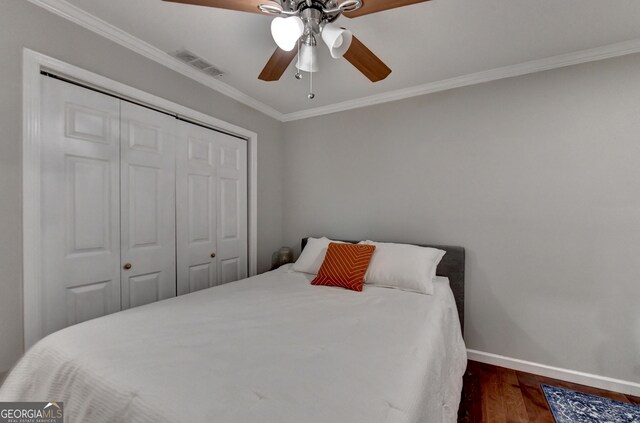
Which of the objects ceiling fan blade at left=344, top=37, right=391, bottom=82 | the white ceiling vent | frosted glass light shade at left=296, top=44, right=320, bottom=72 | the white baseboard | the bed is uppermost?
the white ceiling vent

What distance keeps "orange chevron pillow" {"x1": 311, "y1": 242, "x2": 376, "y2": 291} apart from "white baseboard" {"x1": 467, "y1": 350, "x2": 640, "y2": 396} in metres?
1.27

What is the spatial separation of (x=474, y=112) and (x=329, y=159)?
145 centimetres

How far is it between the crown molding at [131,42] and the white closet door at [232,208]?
1.43 feet

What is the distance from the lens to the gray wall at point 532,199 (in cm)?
194

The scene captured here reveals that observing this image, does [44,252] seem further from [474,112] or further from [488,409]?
[474,112]

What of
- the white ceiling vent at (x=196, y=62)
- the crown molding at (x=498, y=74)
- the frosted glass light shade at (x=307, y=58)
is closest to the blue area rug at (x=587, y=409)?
the crown molding at (x=498, y=74)

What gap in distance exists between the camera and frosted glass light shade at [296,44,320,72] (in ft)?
5.25

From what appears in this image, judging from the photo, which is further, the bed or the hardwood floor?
the hardwood floor

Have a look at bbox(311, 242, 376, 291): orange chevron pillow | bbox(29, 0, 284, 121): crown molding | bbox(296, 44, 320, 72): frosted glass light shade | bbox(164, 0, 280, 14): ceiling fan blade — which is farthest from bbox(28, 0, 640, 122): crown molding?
bbox(311, 242, 376, 291): orange chevron pillow

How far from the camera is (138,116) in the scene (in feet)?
6.44

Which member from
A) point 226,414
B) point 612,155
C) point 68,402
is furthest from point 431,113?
point 68,402

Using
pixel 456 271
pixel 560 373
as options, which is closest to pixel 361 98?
pixel 456 271

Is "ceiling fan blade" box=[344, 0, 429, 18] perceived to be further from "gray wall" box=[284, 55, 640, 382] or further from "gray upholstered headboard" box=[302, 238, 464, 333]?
"gray upholstered headboard" box=[302, 238, 464, 333]

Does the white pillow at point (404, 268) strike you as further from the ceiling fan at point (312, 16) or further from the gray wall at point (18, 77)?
the gray wall at point (18, 77)
